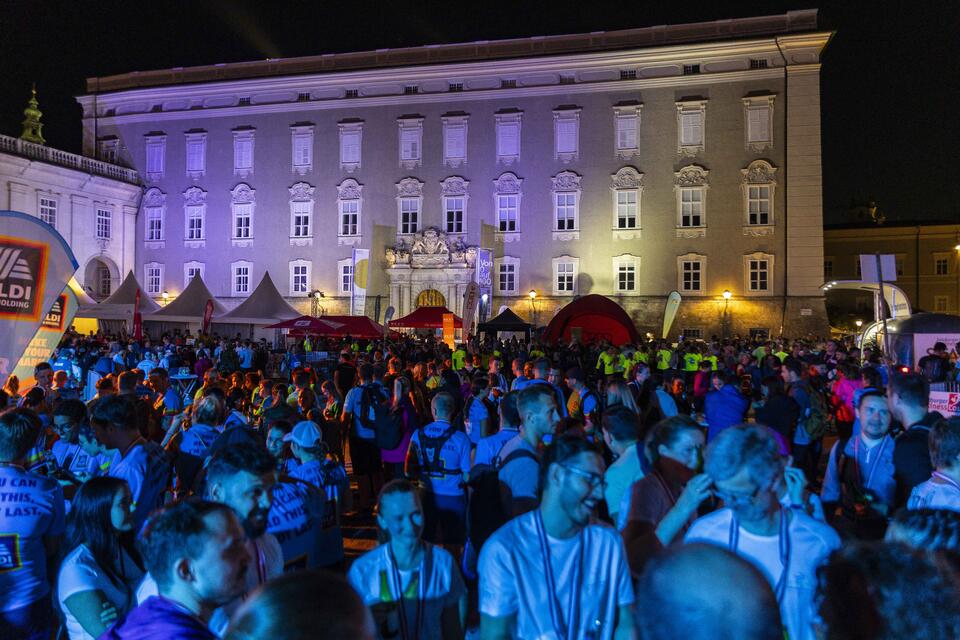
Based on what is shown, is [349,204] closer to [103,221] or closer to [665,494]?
[103,221]

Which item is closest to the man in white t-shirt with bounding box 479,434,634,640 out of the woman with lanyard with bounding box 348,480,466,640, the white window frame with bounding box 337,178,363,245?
the woman with lanyard with bounding box 348,480,466,640

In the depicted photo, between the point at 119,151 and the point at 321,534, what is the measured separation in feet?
144

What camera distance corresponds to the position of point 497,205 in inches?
1435

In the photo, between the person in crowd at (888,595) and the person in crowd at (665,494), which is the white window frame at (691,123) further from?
the person in crowd at (888,595)

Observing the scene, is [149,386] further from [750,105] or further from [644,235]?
[750,105]

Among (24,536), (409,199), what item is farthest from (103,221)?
(24,536)

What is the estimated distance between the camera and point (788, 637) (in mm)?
2600

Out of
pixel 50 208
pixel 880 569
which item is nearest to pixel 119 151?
pixel 50 208

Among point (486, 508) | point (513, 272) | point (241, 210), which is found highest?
point (241, 210)

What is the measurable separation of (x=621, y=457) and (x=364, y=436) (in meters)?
4.84

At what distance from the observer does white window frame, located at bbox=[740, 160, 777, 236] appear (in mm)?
33219

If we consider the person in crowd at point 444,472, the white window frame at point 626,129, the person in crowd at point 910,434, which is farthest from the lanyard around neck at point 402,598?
the white window frame at point 626,129

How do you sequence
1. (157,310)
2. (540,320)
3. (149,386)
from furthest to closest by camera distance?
1. (540,320)
2. (157,310)
3. (149,386)

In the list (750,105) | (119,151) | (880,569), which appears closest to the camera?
(880,569)
